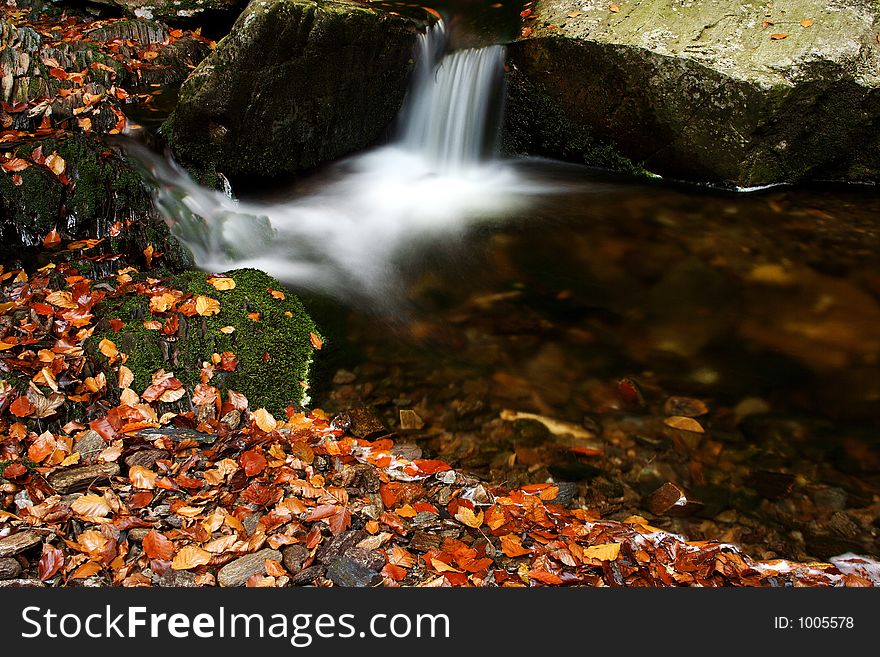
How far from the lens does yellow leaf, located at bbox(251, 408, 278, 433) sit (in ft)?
12.2

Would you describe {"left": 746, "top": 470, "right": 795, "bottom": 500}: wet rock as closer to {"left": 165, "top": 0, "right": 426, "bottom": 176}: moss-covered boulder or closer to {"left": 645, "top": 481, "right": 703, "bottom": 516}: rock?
{"left": 645, "top": 481, "right": 703, "bottom": 516}: rock

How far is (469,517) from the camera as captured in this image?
3104 millimetres

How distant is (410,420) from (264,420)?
835 mm

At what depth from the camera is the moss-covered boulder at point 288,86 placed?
575 centimetres

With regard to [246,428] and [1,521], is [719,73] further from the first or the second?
[1,521]

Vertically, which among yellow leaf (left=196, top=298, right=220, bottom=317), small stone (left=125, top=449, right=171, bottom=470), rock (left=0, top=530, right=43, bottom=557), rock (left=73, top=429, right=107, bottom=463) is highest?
yellow leaf (left=196, top=298, right=220, bottom=317)

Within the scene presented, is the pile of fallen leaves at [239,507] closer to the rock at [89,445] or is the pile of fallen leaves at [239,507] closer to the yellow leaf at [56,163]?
the rock at [89,445]

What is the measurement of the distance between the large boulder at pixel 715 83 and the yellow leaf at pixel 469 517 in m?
5.36

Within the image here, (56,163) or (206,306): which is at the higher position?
(56,163)

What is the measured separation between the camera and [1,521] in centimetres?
268

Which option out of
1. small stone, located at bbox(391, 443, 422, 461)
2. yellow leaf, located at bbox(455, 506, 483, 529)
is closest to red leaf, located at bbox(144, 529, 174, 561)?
yellow leaf, located at bbox(455, 506, 483, 529)

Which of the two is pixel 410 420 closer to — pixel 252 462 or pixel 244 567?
pixel 252 462

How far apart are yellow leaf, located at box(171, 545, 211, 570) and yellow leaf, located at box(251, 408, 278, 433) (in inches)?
41.1

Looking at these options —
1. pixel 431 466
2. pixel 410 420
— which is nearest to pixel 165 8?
pixel 410 420
